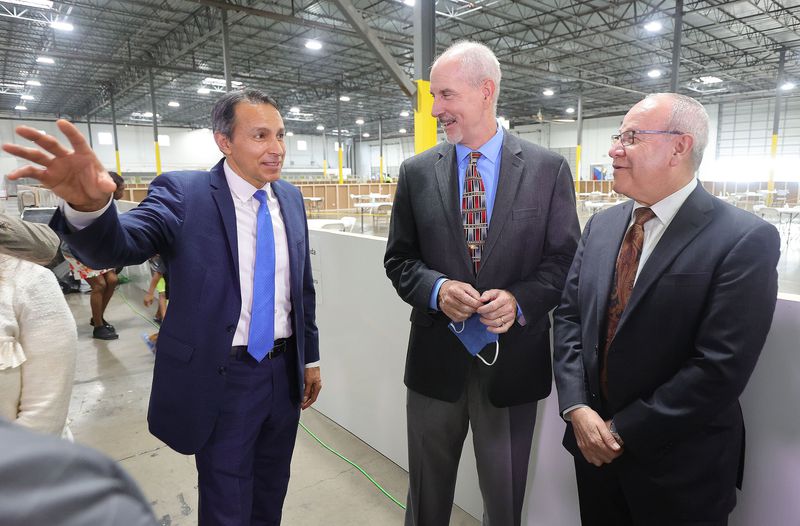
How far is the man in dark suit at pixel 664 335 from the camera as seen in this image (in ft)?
3.69

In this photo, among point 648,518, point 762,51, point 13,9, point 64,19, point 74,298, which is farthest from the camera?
point 762,51

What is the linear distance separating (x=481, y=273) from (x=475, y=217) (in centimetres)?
18

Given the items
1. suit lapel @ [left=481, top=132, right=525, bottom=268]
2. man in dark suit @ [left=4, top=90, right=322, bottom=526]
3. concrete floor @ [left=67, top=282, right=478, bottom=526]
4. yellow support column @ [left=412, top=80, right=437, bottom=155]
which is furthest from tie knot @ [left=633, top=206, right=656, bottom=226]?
yellow support column @ [left=412, top=80, right=437, bottom=155]

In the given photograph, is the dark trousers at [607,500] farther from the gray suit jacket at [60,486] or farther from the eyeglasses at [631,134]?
the gray suit jacket at [60,486]

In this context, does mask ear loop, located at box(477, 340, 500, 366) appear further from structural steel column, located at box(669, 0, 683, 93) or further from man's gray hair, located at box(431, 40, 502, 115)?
structural steel column, located at box(669, 0, 683, 93)

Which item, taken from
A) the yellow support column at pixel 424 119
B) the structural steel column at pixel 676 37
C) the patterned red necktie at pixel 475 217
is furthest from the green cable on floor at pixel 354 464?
the structural steel column at pixel 676 37

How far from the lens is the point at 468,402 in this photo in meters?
1.59

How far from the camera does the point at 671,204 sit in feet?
4.25

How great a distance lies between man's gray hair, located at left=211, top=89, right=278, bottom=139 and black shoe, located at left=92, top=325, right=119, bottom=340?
14.1 ft

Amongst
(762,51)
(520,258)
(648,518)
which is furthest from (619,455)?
(762,51)

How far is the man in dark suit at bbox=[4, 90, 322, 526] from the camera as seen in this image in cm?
142

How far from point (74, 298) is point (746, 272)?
296 inches

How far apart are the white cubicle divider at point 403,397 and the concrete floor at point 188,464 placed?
100 mm

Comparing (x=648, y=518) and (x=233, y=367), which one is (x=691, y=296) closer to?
(x=648, y=518)
